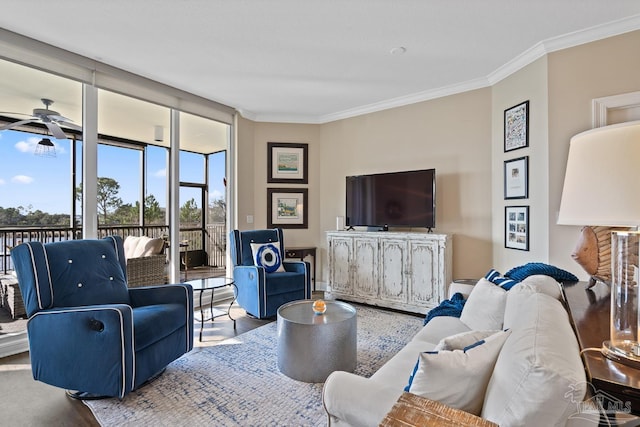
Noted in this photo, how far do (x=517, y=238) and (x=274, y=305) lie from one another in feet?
8.64

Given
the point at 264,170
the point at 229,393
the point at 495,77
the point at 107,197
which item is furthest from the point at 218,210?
the point at 495,77

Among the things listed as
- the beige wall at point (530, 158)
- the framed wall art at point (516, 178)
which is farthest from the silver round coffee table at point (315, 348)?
the framed wall art at point (516, 178)

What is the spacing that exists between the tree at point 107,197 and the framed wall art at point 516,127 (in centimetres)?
431

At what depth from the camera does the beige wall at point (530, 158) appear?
298 centimetres

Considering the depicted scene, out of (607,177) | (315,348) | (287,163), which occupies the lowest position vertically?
(315,348)

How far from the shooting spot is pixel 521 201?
3.27 metres

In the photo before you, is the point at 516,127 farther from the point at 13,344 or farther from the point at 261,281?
the point at 13,344

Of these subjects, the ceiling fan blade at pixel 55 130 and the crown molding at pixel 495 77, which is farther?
the ceiling fan blade at pixel 55 130

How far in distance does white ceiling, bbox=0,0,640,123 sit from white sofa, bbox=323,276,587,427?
2.14 m

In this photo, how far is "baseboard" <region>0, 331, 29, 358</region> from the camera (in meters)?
2.80

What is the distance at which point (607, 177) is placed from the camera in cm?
93

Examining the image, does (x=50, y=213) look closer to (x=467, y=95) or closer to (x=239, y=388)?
(x=239, y=388)

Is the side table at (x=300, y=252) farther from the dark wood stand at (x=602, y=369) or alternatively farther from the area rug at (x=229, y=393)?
the dark wood stand at (x=602, y=369)

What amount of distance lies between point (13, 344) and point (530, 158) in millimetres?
4975
